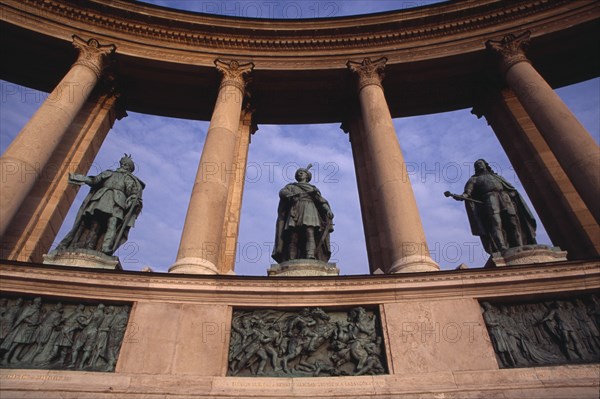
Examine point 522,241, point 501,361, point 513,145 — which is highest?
point 513,145

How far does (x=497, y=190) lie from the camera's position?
1386 cm

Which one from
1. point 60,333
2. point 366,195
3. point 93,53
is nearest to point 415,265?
point 366,195

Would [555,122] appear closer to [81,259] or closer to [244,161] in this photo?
[244,161]

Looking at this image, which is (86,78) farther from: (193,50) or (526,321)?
(526,321)

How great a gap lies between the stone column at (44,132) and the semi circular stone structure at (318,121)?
9cm

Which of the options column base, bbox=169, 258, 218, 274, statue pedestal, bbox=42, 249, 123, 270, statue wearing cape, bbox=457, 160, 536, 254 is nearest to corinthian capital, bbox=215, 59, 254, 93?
column base, bbox=169, 258, 218, 274

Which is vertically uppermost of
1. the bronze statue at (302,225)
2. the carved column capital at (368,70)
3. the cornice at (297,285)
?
the carved column capital at (368,70)

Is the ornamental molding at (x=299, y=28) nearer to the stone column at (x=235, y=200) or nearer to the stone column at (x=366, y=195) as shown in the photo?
the stone column at (x=235, y=200)

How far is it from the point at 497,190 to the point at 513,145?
231 inches

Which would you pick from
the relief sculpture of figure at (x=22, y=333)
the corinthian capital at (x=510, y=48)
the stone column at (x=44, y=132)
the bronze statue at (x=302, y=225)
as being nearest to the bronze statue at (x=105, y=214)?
the stone column at (x=44, y=132)

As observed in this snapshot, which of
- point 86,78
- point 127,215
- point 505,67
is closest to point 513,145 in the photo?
point 505,67

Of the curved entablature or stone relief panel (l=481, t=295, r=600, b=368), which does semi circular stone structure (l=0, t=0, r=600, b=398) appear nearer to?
the curved entablature

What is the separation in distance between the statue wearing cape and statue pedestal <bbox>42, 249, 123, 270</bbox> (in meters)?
11.6

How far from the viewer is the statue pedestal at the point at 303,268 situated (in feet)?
39.4
